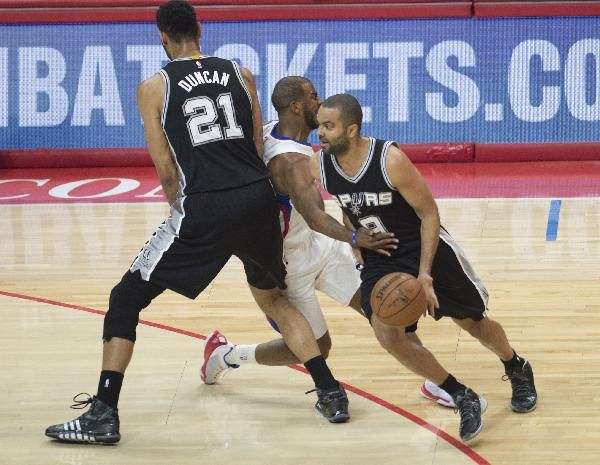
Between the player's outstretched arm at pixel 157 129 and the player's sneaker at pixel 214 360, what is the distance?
0.96 m

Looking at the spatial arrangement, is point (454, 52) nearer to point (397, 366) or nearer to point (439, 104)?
point (439, 104)

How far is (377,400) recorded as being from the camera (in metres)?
5.92

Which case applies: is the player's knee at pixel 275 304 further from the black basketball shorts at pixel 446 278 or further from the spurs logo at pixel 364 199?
the spurs logo at pixel 364 199

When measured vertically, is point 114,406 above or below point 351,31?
below

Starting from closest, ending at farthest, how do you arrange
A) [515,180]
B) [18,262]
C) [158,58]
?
[18,262] < [515,180] < [158,58]

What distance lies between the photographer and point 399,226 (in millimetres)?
5465

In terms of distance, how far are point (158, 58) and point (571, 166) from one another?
3.80 m

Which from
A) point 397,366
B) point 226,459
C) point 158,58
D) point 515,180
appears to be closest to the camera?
point 226,459

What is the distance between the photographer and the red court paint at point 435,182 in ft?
34.6

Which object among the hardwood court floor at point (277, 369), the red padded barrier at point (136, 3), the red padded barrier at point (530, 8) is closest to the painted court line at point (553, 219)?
the hardwood court floor at point (277, 369)

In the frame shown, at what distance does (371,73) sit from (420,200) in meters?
6.39

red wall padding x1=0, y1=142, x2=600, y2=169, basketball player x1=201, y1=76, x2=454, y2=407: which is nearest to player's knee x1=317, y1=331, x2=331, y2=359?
basketball player x1=201, y1=76, x2=454, y2=407

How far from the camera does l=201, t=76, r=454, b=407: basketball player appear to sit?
18.4 feet

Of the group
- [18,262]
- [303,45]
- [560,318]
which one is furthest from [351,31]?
[560,318]
